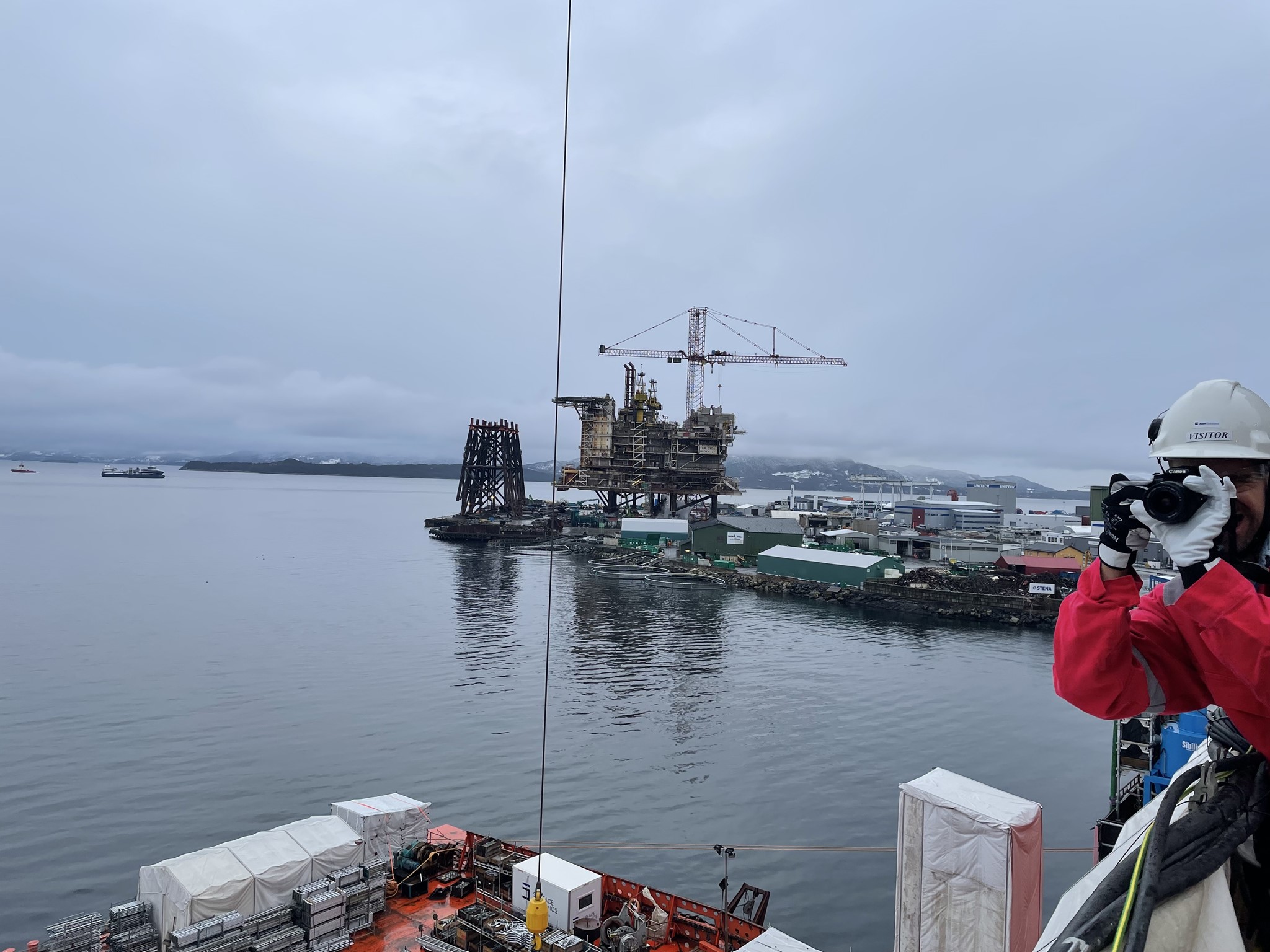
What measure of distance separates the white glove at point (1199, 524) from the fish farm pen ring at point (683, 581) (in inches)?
2069

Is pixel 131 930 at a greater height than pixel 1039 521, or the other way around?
pixel 1039 521

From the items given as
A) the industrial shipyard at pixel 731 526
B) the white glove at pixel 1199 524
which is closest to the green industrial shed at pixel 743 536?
the industrial shipyard at pixel 731 526

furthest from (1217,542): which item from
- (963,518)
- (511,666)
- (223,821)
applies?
(963,518)

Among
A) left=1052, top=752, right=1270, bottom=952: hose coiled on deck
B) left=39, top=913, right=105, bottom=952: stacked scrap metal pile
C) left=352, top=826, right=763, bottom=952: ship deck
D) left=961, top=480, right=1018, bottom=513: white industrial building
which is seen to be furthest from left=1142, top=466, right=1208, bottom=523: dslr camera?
left=961, top=480, right=1018, bottom=513: white industrial building

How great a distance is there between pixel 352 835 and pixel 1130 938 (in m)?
12.3

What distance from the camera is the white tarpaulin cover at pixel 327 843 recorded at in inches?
422

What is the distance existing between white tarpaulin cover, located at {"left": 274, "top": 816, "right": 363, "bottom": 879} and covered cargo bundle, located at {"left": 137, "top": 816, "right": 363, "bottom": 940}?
10mm

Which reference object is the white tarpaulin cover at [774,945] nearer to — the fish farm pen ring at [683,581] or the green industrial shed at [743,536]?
the fish farm pen ring at [683,581]

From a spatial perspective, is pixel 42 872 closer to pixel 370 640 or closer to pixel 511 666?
pixel 511 666

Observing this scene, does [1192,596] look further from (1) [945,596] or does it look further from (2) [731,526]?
(2) [731,526]

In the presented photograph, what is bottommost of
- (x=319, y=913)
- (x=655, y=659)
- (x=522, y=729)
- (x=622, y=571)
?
(x=655, y=659)

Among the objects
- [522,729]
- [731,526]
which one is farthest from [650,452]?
[522,729]

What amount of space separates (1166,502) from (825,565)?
51620mm

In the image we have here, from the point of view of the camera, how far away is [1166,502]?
182 cm
